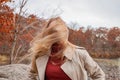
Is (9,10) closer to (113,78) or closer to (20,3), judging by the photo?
(20,3)

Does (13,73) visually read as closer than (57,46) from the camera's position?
No

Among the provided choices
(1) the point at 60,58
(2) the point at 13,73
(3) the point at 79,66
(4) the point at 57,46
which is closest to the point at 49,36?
(4) the point at 57,46

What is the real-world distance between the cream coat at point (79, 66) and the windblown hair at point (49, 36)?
141 mm

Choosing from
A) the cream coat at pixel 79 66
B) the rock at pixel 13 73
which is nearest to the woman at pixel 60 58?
the cream coat at pixel 79 66

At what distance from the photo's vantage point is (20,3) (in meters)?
22.6

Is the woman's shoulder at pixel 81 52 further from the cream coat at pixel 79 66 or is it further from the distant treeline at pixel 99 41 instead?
the distant treeline at pixel 99 41

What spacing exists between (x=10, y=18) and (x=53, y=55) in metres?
20.6

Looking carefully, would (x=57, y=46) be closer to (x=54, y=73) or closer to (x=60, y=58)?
(x=60, y=58)

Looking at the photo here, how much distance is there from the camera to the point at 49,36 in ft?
12.2

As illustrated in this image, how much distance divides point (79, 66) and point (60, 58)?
211 mm

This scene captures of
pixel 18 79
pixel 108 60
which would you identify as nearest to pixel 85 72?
pixel 18 79

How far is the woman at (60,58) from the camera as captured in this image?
3.71 m

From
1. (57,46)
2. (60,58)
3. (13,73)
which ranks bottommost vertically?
(13,73)

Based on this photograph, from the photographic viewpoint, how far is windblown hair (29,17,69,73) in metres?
3.69
